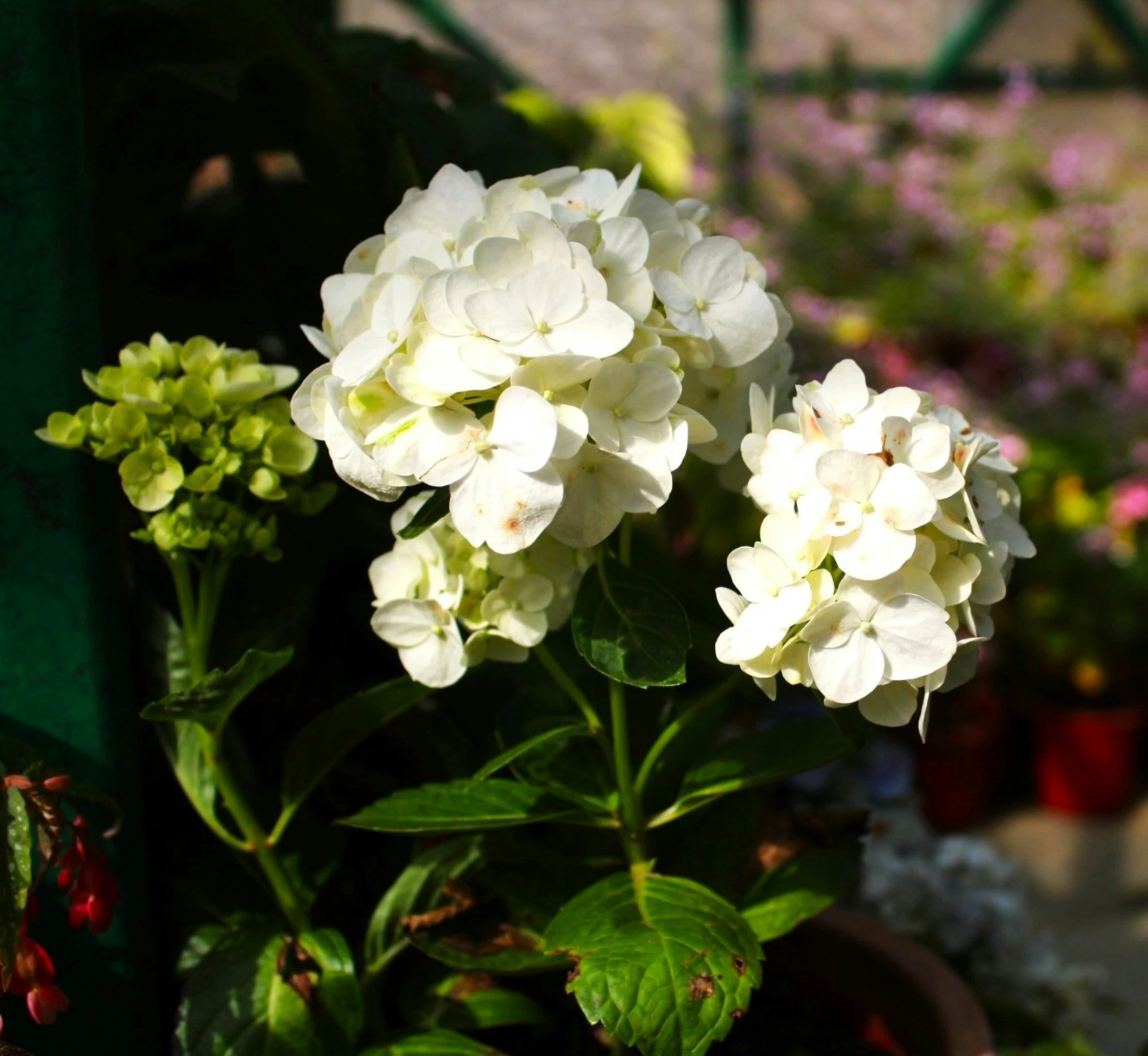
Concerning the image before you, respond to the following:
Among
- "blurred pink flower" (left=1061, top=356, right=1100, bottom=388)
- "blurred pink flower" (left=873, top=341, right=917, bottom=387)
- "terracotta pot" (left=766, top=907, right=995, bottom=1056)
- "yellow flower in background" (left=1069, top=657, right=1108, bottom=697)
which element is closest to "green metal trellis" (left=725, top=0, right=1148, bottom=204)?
"blurred pink flower" (left=873, top=341, right=917, bottom=387)

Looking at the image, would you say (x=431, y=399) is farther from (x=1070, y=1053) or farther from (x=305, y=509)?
(x=1070, y=1053)

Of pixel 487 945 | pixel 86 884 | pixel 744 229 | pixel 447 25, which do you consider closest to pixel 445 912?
pixel 487 945

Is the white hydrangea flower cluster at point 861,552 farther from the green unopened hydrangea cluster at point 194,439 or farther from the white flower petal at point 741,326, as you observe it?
the green unopened hydrangea cluster at point 194,439

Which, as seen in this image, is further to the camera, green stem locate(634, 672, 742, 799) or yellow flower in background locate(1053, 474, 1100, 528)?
yellow flower in background locate(1053, 474, 1100, 528)

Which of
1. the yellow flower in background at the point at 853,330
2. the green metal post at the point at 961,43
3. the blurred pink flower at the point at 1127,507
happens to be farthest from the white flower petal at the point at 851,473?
the green metal post at the point at 961,43

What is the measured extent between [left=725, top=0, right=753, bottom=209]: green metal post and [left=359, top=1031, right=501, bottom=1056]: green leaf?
14.1 feet

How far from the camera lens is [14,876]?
2.38ft

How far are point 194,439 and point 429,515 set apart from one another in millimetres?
181

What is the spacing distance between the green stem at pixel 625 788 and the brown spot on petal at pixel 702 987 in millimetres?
143

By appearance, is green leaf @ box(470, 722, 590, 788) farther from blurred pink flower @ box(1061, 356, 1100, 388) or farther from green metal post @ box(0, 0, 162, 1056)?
blurred pink flower @ box(1061, 356, 1100, 388)

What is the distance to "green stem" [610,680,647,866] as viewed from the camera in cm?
80

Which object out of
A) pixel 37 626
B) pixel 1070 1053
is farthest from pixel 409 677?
pixel 1070 1053

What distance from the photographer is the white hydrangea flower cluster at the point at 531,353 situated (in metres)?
0.65

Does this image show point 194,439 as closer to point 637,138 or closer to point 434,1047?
point 434,1047
